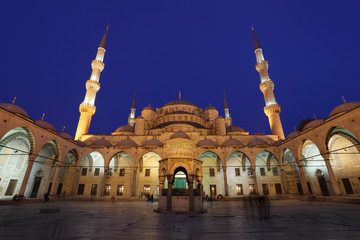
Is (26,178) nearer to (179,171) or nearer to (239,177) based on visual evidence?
(179,171)

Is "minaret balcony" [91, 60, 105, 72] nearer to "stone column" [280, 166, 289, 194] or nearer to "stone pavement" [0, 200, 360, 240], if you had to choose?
"stone pavement" [0, 200, 360, 240]

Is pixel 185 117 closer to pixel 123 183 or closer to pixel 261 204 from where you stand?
pixel 123 183

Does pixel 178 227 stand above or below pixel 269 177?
below

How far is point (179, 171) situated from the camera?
55.3 ft

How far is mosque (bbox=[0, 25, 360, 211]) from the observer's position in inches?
584

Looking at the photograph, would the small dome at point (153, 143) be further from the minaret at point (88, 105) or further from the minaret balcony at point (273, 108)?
the minaret balcony at point (273, 108)

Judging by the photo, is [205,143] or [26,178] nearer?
[26,178]

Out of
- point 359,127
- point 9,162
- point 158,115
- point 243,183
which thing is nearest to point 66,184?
point 9,162

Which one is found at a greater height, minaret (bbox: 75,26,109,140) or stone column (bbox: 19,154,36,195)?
minaret (bbox: 75,26,109,140)

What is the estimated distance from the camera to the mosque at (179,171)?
48.7 ft

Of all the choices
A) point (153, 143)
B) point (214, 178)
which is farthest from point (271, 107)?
point (153, 143)

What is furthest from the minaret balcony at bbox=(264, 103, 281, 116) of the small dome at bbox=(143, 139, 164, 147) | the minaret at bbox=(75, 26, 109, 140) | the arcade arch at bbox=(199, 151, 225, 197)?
the minaret at bbox=(75, 26, 109, 140)

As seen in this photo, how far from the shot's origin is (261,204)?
6.66 metres

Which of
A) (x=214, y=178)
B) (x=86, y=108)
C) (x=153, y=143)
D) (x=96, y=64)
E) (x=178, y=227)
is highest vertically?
(x=96, y=64)
